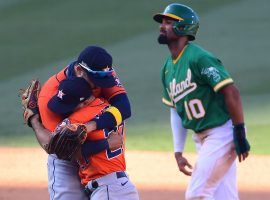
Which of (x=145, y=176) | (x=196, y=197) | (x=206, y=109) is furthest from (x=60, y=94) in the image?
(x=145, y=176)

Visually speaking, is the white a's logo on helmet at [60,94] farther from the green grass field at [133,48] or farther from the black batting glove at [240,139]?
the green grass field at [133,48]

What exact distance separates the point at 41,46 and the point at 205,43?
324 centimetres

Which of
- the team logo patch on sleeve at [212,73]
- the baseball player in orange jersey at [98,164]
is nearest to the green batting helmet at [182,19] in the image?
the team logo patch on sleeve at [212,73]

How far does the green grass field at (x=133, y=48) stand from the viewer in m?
11.6

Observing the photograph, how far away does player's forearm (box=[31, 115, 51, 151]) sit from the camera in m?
5.01

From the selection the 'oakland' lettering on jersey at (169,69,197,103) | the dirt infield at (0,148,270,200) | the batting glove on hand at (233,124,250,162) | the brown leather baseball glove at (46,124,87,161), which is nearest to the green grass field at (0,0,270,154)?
the dirt infield at (0,148,270,200)

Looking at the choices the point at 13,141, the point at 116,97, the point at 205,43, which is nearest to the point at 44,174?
the point at 13,141

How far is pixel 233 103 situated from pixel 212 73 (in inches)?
10.1

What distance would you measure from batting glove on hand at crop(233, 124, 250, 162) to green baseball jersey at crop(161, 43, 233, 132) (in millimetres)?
202

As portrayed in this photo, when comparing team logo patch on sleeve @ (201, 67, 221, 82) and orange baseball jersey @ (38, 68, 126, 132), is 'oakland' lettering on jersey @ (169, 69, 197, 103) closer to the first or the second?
team logo patch on sleeve @ (201, 67, 221, 82)

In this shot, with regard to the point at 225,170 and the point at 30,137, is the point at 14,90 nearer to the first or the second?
the point at 30,137

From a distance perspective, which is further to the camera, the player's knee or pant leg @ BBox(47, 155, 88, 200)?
the player's knee

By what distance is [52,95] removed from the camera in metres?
5.04

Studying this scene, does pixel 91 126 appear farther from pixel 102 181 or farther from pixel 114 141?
pixel 102 181
